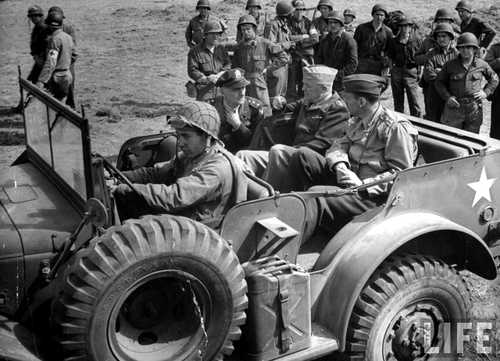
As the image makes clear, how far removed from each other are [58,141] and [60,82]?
554cm

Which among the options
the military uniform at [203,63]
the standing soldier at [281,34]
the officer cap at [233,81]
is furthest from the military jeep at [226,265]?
the standing soldier at [281,34]

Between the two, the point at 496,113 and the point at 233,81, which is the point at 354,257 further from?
the point at 496,113

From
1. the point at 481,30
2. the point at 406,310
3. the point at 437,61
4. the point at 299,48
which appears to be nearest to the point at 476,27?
the point at 481,30

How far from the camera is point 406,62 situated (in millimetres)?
9242

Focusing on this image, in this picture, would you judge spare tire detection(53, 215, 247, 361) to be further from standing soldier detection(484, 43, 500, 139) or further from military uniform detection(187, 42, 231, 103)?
military uniform detection(187, 42, 231, 103)

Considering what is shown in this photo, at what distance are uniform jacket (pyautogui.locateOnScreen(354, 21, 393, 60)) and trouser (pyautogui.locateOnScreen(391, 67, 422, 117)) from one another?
0.31 meters

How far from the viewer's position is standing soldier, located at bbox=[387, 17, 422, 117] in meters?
9.20

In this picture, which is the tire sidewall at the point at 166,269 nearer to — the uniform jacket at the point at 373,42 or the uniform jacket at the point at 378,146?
the uniform jacket at the point at 378,146

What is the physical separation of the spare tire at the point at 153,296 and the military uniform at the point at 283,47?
6298mm

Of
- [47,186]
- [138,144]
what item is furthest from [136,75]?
[47,186]

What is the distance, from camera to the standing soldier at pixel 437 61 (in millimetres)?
8164

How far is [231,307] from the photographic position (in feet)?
11.2

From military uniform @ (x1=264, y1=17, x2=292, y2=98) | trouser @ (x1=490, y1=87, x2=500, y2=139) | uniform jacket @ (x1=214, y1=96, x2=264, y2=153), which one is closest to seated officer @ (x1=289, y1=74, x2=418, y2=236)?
uniform jacket @ (x1=214, y1=96, x2=264, y2=153)

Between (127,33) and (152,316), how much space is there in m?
15.0
